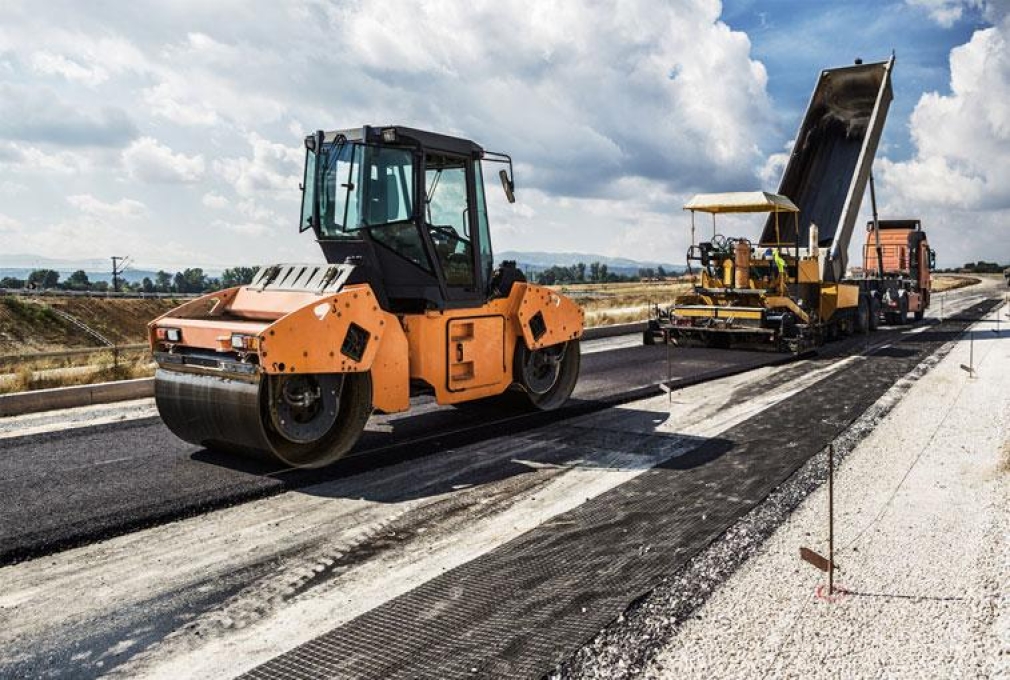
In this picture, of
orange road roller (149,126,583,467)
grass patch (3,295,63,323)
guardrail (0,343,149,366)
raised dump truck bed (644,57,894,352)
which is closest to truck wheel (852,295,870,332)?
raised dump truck bed (644,57,894,352)

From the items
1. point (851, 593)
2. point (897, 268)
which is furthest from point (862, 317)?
point (851, 593)

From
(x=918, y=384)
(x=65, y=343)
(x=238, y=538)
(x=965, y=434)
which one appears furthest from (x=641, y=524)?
(x=65, y=343)

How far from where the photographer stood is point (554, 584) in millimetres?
4027

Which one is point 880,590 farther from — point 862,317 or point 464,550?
point 862,317

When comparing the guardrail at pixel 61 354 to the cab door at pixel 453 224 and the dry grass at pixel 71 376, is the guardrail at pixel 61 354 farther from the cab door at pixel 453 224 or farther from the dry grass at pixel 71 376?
the cab door at pixel 453 224

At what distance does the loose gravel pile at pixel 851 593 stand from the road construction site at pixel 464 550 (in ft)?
0.06

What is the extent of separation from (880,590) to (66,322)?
52.3 m

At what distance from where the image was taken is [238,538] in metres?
4.78

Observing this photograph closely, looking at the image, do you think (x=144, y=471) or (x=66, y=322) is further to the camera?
(x=66, y=322)

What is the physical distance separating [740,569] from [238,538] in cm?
297

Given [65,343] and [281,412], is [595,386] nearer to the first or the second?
[281,412]

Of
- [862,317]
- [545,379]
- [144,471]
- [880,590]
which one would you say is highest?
[862,317]

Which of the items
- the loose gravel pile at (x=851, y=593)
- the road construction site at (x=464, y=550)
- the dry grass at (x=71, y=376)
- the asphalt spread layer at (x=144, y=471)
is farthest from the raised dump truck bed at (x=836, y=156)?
the dry grass at (x=71, y=376)

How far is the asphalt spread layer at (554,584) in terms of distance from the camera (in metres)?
3.30
